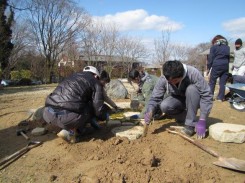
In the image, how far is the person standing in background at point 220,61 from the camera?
643 cm

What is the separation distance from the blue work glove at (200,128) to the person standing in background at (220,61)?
3168 mm

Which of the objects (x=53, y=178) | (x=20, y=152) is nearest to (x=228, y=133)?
(x=53, y=178)

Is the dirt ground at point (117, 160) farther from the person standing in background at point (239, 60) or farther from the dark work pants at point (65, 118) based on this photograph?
the person standing in background at point (239, 60)

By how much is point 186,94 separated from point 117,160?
1.30 meters

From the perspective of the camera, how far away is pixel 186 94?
137 inches

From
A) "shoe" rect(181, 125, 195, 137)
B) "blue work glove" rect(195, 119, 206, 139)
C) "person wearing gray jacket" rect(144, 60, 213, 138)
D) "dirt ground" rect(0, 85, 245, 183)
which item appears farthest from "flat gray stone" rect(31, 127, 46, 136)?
"blue work glove" rect(195, 119, 206, 139)

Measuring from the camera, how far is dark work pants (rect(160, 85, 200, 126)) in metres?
3.43

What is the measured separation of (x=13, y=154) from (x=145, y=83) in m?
2.35

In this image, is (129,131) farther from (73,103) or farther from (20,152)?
(20,152)

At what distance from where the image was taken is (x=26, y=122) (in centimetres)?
457

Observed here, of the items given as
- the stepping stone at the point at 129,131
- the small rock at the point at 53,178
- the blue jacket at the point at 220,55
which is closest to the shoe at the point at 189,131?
the stepping stone at the point at 129,131

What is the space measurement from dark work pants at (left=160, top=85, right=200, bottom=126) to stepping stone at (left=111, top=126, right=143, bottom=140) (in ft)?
1.56

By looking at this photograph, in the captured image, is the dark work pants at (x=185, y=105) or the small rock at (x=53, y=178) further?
the dark work pants at (x=185, y=105)

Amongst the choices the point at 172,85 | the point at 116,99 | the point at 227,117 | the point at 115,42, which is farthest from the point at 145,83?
the point at 115,42
